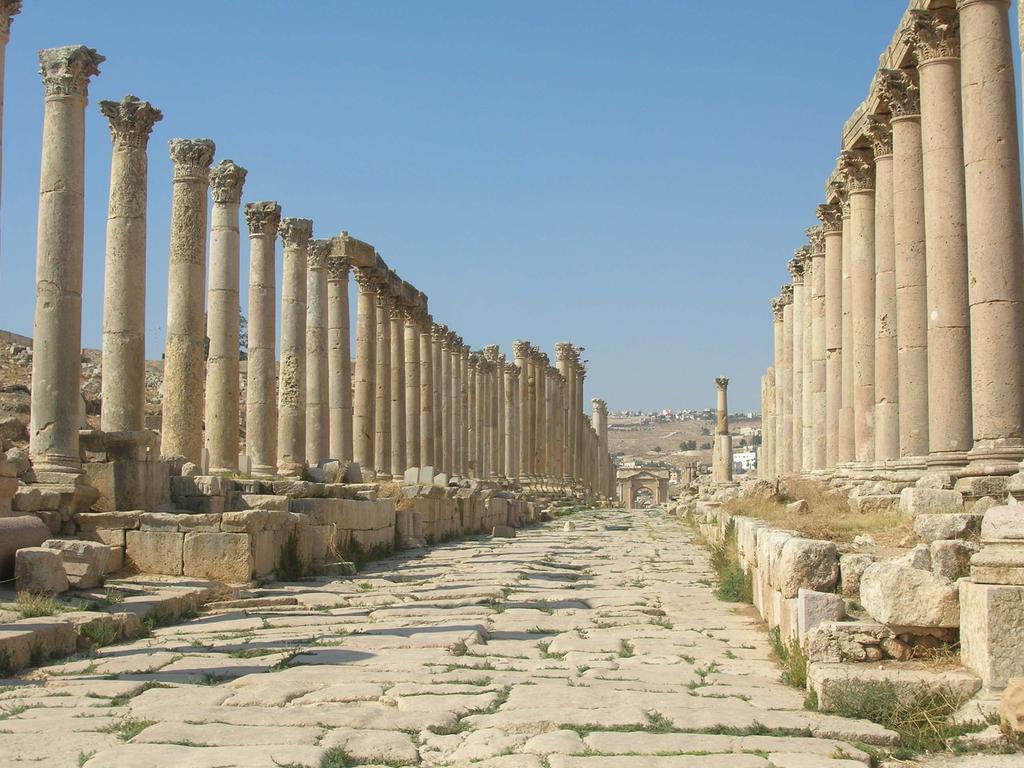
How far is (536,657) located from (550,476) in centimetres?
5448

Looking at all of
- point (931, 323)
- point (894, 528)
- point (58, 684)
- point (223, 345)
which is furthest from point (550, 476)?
point (58, 684)

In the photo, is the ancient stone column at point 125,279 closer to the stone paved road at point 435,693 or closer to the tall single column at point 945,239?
the stone paved road at point 435,693

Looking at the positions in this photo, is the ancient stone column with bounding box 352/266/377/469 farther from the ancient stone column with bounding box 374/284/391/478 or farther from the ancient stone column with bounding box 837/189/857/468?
the ancient stone column with bounding box 837/189/857/468

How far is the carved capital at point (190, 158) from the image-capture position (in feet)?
71.8

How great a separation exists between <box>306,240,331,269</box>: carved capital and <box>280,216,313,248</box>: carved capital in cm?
239

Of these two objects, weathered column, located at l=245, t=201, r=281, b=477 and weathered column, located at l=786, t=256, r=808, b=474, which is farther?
weathered column, located at l=786, t=256, r=808, b=474

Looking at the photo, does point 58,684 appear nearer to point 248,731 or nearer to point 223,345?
point 248,731

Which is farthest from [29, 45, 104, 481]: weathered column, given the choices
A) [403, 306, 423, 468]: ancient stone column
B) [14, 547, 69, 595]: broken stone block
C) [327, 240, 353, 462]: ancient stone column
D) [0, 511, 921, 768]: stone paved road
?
[403, 306, 423, 468]: ancient stone column

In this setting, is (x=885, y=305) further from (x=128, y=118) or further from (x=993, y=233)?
(x=128, y=118)

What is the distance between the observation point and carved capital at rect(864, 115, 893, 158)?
22328 mm

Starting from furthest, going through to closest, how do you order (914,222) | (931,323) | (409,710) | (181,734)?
1. (914,222)
2. (931,323)
3. (409,710)
4. (181,734)

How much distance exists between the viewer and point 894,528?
41.6 ft

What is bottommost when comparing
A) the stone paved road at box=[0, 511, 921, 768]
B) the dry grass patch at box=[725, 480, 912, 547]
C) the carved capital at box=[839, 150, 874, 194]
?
the stone paved road at box=[0, 511, 921, 768]

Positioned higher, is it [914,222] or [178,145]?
[178,145]
